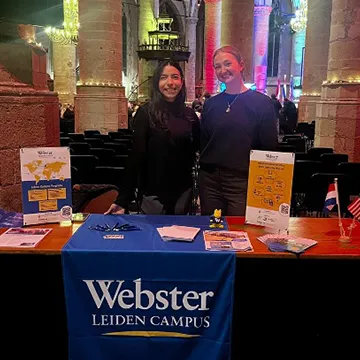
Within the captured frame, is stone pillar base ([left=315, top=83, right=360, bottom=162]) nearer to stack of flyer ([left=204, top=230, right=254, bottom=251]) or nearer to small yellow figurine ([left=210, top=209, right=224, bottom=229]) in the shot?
small yellow figurine ([left=210, top=209, right=224, bottom=229])

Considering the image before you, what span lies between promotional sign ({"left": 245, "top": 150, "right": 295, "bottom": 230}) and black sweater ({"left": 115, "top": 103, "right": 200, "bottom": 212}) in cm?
69

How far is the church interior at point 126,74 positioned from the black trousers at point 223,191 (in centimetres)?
158

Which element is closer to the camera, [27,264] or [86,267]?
[86,267]

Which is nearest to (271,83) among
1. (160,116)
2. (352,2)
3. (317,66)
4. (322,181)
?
(317,66)

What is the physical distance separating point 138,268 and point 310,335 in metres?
1.04

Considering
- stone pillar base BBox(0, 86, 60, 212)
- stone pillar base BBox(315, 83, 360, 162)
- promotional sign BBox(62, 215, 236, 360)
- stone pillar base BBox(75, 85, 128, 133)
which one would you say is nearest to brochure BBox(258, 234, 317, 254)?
promotional sign BBox(62, 215, 236, 360)

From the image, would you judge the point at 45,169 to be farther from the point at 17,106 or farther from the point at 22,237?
the point at 17,106

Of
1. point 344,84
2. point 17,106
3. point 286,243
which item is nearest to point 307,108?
point 344,84

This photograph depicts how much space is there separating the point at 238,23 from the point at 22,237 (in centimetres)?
1256

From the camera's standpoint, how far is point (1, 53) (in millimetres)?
3703

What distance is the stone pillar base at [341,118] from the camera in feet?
28.5

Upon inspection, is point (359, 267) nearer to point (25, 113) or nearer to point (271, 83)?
point (25, 113)

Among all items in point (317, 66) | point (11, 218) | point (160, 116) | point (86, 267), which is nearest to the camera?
point (86, 267)

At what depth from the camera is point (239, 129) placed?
322 centimetres
